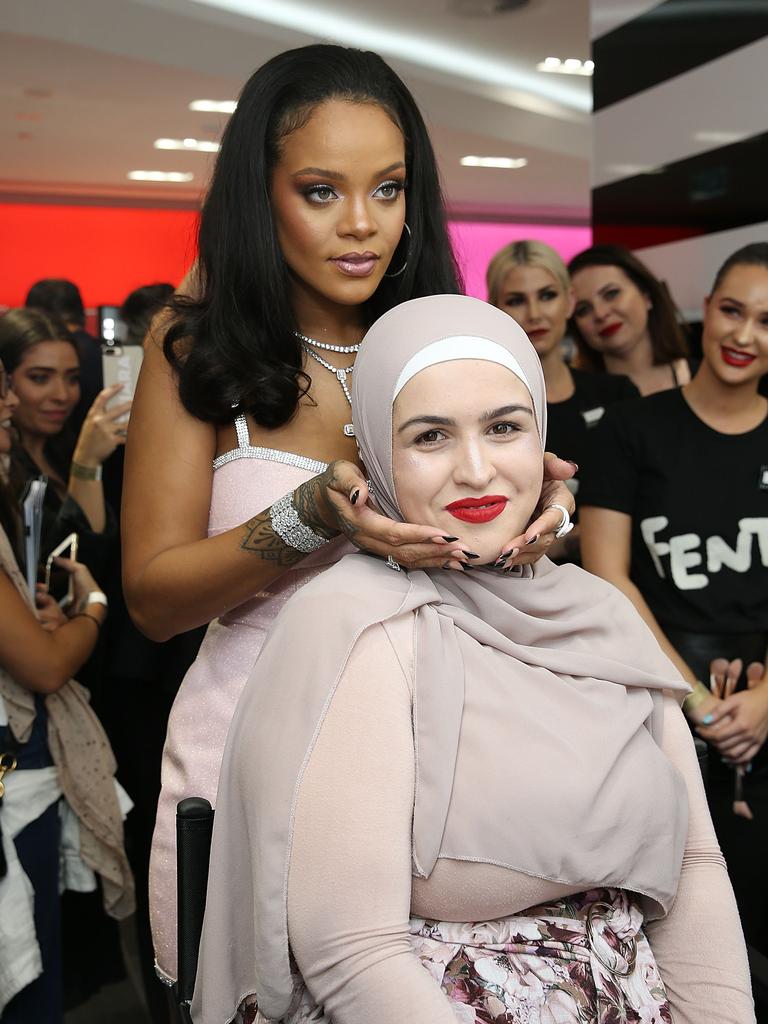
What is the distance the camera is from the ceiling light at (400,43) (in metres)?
5.68

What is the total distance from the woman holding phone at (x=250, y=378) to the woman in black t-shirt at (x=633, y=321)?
1.97 meters

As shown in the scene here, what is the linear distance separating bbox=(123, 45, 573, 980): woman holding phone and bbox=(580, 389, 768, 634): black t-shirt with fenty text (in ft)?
3.48

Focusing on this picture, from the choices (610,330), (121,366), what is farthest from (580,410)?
(121,366)

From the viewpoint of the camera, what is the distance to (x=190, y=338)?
1535 mm

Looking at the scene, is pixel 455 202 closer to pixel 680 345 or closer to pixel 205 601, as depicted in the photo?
pixel 680 345

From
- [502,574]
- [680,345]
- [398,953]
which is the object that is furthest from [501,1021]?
[680,345]

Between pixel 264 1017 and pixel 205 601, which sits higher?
pixel 205 601

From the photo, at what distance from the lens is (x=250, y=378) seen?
1498 mm

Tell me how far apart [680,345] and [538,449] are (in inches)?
91.7

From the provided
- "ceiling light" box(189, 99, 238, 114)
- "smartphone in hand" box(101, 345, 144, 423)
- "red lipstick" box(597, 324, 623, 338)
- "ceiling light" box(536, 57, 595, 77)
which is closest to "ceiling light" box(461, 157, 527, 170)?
"ceiling light" box(536, 57, 595, 77)

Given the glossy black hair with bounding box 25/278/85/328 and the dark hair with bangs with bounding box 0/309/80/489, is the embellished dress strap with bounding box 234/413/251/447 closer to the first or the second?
the dark hair with bangs with bounding box 0/309/80/489

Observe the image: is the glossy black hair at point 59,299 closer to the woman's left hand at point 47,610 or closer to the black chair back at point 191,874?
the woman's left hand at point 47,610

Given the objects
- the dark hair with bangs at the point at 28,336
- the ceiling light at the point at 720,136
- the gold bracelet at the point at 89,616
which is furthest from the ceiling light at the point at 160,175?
the gold bracelet at the point at 89,616

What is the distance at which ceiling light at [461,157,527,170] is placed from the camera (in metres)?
7.90
